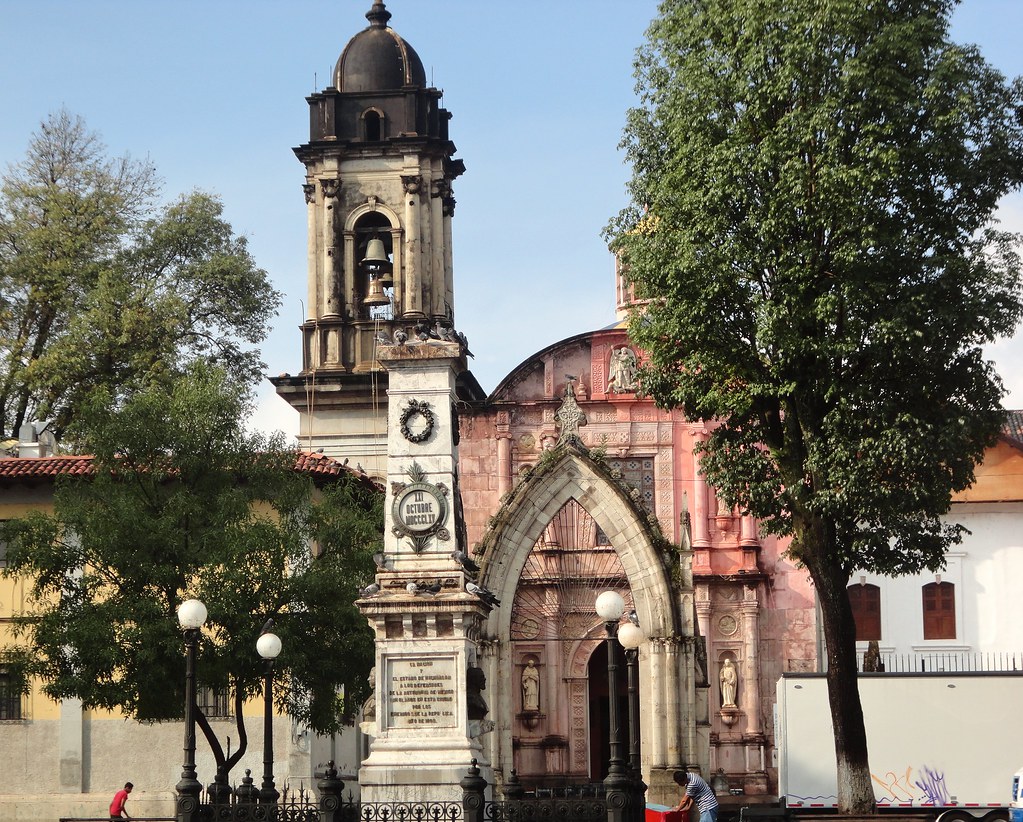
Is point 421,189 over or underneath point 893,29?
over

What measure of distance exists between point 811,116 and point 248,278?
82.2ft

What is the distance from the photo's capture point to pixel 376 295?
171 feet

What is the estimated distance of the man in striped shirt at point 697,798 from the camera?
25516 mm

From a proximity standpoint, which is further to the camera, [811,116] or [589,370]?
[589,370]

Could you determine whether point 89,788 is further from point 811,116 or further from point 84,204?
point 811,116

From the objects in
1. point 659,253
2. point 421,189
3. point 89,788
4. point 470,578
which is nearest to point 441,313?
point 421,189

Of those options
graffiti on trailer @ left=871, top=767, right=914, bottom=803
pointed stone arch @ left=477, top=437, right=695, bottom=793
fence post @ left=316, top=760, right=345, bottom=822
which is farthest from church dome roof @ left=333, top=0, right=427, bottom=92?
fence post @ left=316, top=760, right=345, bottom=822

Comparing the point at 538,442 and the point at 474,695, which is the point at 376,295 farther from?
the point at 474,695

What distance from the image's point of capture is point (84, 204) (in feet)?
162

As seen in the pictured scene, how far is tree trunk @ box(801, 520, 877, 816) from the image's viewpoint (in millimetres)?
28625

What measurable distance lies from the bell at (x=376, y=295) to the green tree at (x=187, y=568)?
1624cm

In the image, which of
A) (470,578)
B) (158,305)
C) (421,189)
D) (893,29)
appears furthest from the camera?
(421,189)

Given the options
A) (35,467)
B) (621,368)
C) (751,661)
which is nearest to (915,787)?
(751,661)

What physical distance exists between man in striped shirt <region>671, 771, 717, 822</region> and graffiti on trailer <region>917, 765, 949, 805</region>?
10.6 meters
